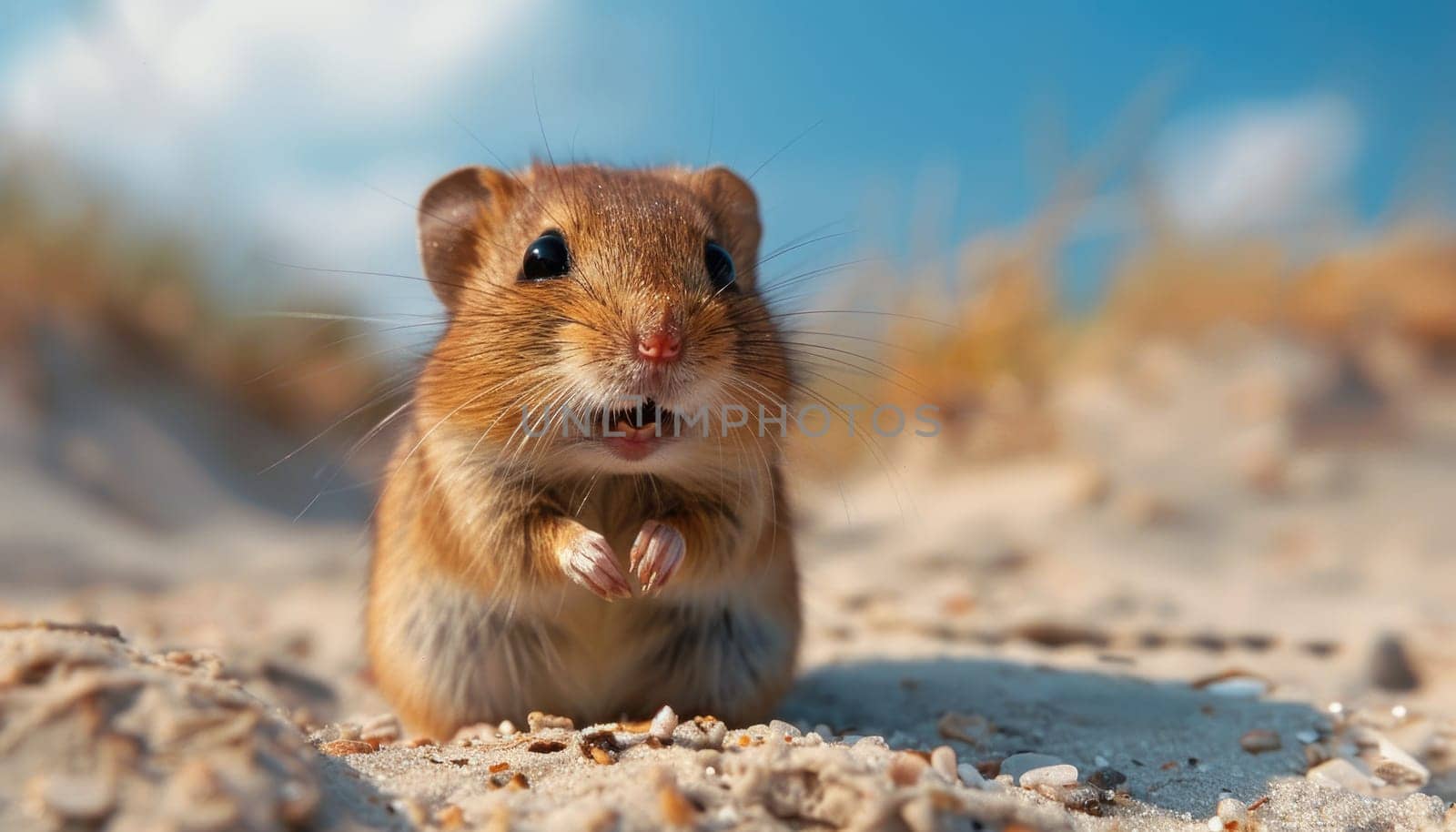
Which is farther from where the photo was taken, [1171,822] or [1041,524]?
[1041,524]

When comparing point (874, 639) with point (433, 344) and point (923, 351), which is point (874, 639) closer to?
point (433, 344)

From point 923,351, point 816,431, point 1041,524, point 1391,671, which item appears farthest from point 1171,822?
point 923,351

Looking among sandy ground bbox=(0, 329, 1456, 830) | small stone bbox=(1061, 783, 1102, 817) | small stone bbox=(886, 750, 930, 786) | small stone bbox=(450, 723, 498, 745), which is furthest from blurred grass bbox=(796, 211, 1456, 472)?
small stone bbox=(886, 750, 930, 786)

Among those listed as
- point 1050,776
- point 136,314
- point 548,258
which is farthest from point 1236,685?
point 136,314

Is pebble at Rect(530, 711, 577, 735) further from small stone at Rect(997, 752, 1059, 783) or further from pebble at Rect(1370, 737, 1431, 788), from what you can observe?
pebble at Rect(1370, 737, 1431, 788)

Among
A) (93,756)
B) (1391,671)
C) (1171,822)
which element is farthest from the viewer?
(1391,671)
